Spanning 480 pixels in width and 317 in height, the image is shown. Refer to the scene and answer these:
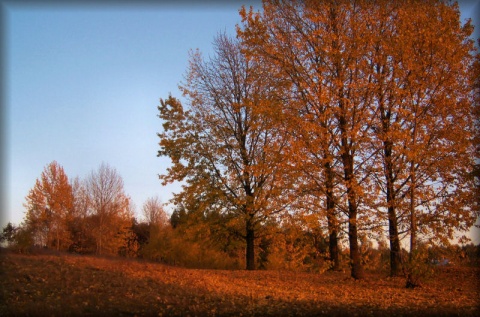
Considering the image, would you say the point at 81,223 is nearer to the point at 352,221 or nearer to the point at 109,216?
the point at 109,216

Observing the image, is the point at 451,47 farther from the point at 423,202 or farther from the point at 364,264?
the point at 364,264

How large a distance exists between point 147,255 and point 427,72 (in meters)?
23.9

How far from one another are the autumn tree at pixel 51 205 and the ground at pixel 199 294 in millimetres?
19325

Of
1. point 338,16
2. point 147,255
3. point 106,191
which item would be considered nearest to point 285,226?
point 338,16

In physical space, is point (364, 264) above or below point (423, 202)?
below

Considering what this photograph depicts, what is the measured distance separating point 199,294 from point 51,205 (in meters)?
26.4

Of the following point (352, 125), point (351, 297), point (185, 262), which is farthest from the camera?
point (185, 262)

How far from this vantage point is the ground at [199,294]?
24.2 feet

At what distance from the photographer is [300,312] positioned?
729 cm

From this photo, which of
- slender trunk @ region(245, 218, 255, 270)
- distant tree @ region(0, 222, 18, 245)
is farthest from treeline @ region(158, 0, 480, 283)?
distant tree @ region(0, 222, 18, 245)

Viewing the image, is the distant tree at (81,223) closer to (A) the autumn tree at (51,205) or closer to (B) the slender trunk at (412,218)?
(A) the autumn tree at (51,205)

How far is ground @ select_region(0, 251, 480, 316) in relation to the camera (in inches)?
290

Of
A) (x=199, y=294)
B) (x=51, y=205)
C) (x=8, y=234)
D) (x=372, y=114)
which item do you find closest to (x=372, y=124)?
(x=372, y=114)

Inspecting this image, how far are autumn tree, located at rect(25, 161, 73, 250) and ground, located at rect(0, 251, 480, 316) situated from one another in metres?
19.3
